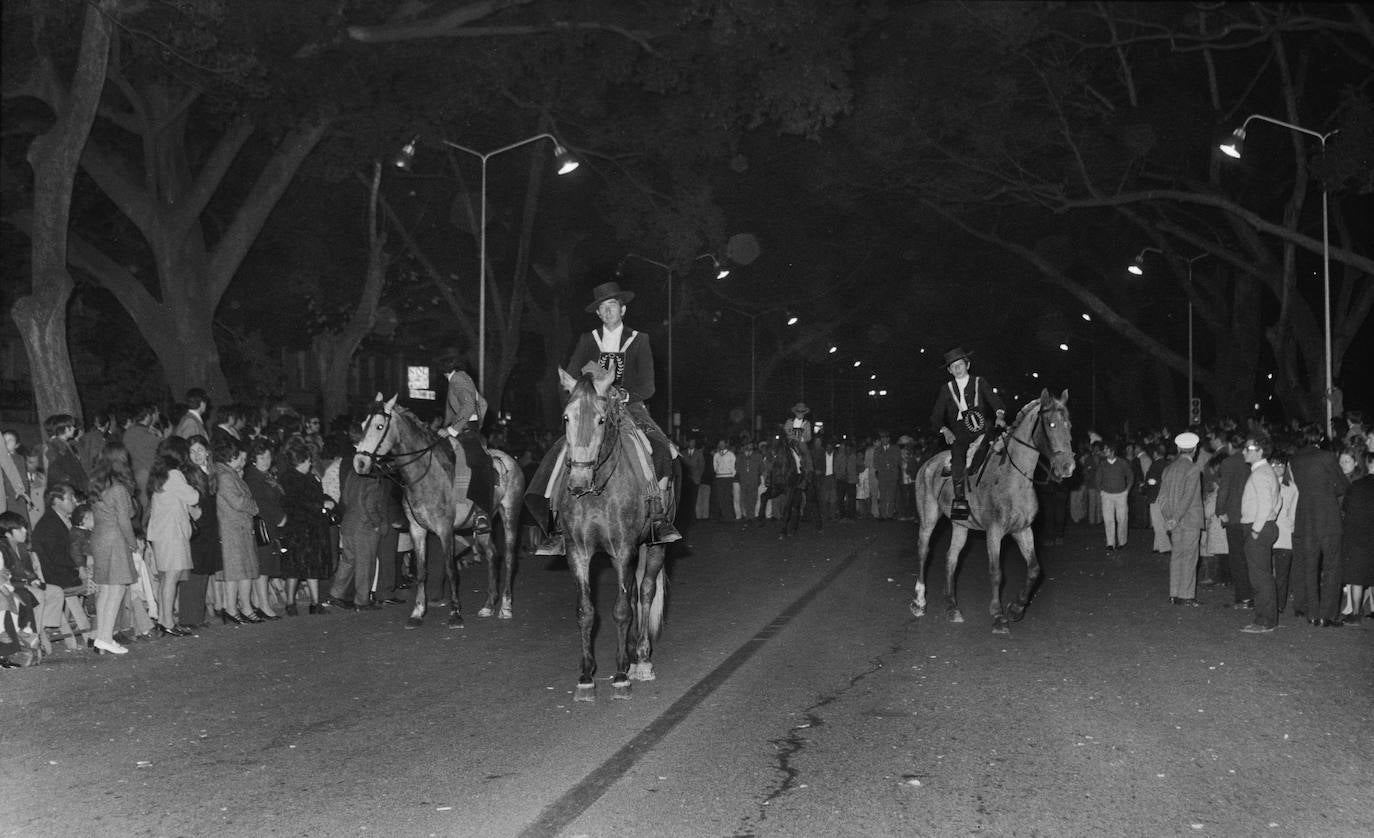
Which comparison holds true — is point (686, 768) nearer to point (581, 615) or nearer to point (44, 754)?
point (581, 615)

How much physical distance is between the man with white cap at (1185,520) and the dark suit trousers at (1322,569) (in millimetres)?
1775

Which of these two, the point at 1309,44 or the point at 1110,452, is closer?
the point at 1110,452

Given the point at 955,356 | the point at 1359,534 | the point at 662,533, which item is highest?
the point at 955,356

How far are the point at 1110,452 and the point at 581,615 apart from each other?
18157mm

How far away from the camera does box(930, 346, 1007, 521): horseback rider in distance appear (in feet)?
50.2

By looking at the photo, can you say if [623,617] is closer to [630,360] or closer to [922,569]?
[630,360]

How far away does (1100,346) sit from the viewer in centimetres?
6781

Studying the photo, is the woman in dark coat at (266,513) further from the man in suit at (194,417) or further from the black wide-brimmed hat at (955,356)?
the black wide-brimmed hat at (955,356)

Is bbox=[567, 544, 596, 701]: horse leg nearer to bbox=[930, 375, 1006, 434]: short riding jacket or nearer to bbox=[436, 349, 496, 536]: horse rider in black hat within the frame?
bbox=[436, 349, 496, 536]: horse rider in black hat

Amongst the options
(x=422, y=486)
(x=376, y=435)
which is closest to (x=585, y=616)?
(x=376, y=435)

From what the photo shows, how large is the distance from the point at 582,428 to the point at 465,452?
610cm

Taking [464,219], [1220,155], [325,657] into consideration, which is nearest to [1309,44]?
[1220,155]

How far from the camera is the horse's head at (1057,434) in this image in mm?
14523

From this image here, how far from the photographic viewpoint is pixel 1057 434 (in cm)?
1464
